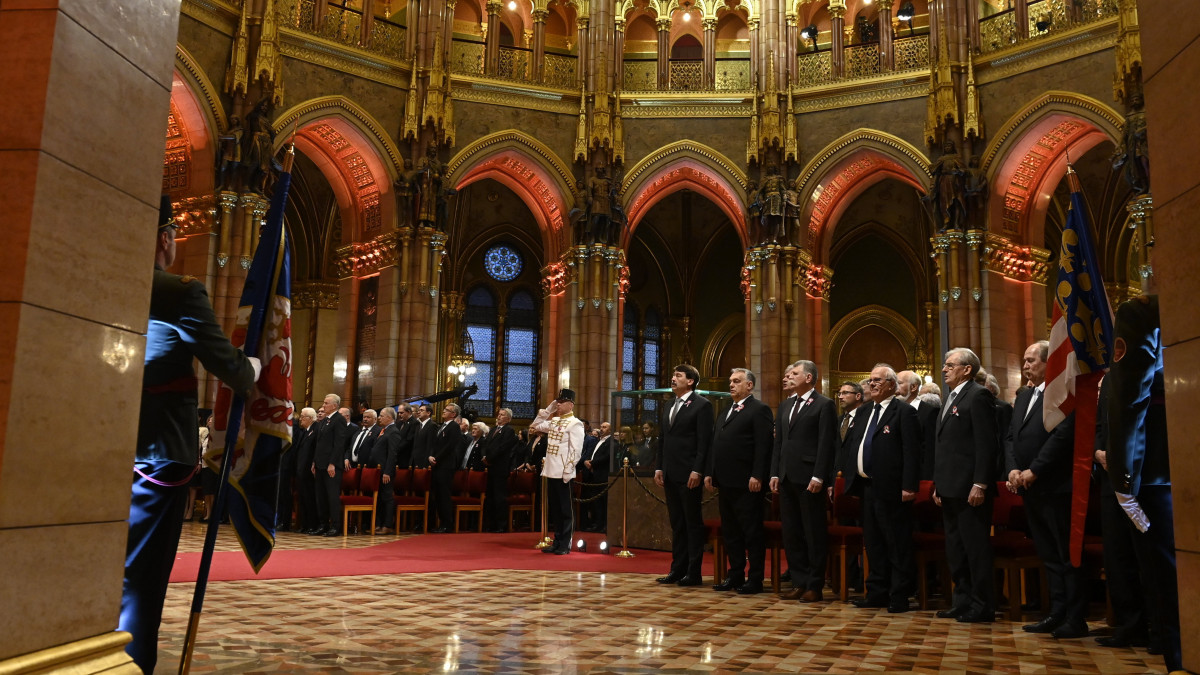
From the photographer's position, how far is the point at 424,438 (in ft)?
39.9

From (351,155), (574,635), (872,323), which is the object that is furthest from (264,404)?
(872,323)

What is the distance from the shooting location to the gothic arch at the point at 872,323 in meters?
23.9

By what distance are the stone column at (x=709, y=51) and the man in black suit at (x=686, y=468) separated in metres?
12.9

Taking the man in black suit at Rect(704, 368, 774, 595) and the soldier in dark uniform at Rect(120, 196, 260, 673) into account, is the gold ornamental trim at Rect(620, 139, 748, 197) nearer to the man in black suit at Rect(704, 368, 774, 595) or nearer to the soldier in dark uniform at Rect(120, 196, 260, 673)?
the man in black suit at Rect(704, 368, 774, 595)

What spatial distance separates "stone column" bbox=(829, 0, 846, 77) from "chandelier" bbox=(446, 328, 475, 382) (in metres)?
10.3

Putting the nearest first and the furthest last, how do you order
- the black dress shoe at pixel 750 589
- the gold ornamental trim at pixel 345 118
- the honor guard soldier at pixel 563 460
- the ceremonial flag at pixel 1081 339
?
1. the ceremonial flag at pixel 1081 339
2. the black dress shoe at pixel 750 589
3. the honor guard soldier at pixel 563 460
4. the gold ornamental trim at pixel 345 118

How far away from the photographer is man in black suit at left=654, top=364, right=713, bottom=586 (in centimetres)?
712

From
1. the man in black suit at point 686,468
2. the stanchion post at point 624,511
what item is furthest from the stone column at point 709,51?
the man in black suit at point 686,468

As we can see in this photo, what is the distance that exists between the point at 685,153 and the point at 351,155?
6318mm

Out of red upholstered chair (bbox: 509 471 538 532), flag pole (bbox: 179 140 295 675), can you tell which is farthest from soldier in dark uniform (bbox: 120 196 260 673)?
red upholstered chair (bbox: 509 471 538 532)

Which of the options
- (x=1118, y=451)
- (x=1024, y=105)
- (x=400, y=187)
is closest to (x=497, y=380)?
(x=400, y=187)

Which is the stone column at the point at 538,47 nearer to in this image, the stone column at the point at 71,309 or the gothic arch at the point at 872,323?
the gothic arch at the point at 872,323

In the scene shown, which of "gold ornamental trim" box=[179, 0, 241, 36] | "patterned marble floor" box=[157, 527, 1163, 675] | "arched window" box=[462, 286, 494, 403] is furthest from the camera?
"arched window" box=[462, 286, 494, 403]

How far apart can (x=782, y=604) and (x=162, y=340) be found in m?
4.45
